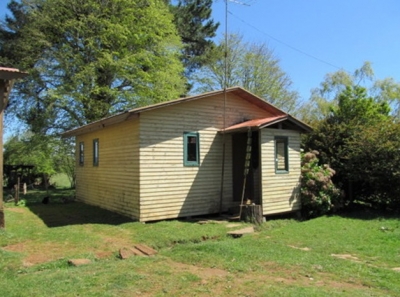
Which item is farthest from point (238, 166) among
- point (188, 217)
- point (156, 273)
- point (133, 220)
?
point (156, 273)

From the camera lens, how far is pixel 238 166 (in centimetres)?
1185

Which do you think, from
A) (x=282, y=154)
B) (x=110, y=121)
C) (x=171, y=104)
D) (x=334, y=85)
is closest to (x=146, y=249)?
(x=171, y=104)

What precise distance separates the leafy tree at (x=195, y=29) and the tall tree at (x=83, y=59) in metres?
5.56

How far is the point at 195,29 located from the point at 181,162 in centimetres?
1906

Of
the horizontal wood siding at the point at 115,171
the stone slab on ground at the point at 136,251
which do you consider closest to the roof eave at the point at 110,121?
the horizontal wood siding at the point at 115,171

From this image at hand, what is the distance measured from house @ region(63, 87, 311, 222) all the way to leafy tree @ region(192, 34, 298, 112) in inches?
575

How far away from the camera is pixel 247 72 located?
87.7 feet

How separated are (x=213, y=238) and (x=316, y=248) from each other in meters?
2.32

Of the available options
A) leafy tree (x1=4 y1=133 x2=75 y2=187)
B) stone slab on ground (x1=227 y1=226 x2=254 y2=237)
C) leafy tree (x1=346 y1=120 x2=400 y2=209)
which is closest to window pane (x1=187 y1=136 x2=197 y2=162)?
stone slab on ground (x1=227 y1=226 x2=254 y2=237)

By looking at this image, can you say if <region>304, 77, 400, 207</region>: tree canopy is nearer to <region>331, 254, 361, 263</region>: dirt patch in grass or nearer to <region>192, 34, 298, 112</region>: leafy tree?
<region>331, 254, 361, 263</region>: dirt patch in grass

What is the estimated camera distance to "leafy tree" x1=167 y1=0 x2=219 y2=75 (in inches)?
1030

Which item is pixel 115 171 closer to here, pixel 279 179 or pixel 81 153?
pixel 81 153

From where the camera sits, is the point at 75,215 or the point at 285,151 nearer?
the point at 285,151

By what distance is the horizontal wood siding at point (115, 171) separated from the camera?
32.8ft
